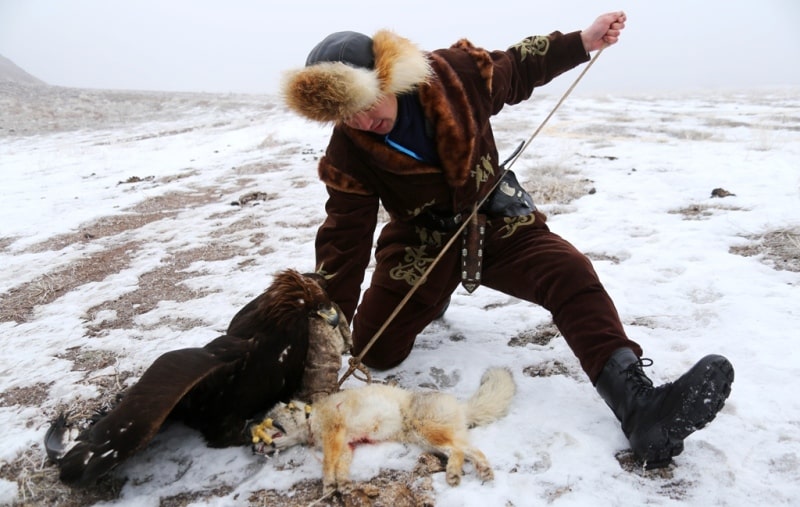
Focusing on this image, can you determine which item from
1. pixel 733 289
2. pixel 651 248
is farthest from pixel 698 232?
pixel 733 289

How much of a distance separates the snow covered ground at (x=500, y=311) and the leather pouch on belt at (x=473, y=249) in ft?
1.55

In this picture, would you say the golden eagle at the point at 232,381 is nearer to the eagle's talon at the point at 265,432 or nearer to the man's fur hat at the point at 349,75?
the eagle's talon at the point at 265,432

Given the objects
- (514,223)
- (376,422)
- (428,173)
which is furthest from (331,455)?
(514,223)

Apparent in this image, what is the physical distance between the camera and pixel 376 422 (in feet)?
7.11

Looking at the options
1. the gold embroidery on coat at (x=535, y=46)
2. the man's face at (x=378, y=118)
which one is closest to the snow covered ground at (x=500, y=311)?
the man's face at (x=378, y=118)

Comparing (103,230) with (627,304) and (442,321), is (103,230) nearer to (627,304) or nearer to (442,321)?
(442,321)

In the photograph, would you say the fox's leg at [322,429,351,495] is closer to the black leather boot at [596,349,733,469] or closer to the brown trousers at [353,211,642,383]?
the brown trousers at [353,211,642,383]

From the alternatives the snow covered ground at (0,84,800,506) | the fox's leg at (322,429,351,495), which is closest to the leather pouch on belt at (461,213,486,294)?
the snow covered ground at (0,84,800,506)

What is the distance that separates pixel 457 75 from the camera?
2512 mm

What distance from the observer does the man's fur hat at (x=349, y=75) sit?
2.03 m

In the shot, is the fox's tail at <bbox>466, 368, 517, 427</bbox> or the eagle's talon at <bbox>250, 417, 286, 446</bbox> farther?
the fox's tail at <bbox>466, 368, 517, 427</bbox>

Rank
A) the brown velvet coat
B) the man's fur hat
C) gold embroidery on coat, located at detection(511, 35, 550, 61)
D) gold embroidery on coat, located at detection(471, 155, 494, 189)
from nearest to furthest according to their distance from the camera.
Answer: the man's fur hat → the brown velvet coat → gold embroidery on coat, located at detection(471, 155, 494, 189) → gold embroidery on coat, located at detection(511, 35, 550, 61)

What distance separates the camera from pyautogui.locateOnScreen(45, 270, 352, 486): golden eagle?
1.78 m

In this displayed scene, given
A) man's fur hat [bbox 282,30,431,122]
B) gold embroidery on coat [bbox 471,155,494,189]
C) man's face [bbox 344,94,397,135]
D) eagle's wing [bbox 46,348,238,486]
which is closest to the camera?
eagle's wing [bbox 46,348,238,486]
